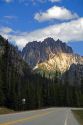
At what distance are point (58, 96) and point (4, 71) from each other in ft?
234

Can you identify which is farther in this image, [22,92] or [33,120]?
[22,92]

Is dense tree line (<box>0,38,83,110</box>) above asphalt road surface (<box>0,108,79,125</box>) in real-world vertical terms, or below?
above

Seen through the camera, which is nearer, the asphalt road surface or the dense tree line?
the asphalt road surface

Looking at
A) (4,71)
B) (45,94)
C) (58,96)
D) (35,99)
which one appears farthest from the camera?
(58,96)

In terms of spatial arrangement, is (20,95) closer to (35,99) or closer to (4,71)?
(4,71)

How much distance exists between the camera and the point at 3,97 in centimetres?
10038

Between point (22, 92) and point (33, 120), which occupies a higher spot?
point (22, 92)

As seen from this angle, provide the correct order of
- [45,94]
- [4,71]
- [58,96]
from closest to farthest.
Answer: [4,71] → [45,94] → [58,96]

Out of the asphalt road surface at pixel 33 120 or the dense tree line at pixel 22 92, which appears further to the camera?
the dense tree line at pixel 22 92

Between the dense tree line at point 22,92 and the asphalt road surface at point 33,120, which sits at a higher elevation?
the dense tree line at point 22,92

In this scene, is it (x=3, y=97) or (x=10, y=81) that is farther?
(x=10, y=81)

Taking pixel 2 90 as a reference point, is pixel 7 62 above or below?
above

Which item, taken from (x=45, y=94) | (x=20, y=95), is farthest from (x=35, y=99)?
(x=45, y=94)

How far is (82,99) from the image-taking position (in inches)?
7249
